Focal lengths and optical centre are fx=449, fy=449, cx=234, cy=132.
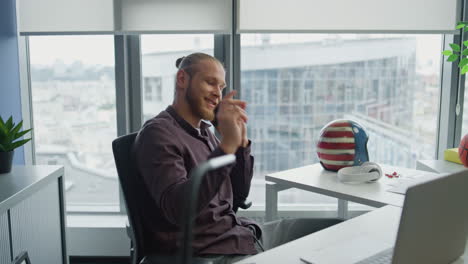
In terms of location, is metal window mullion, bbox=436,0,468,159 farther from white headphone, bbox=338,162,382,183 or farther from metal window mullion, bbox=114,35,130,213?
metal window mullion, bbox=114,35,130,213

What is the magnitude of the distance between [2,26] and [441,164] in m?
2.62

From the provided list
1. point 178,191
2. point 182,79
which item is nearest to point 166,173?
point 178,191

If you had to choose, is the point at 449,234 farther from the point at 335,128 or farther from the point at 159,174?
the point at 335,128

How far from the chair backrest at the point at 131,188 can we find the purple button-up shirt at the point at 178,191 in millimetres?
28

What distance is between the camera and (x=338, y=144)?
2.20 m

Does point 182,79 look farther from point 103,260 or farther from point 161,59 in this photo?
point 103,260

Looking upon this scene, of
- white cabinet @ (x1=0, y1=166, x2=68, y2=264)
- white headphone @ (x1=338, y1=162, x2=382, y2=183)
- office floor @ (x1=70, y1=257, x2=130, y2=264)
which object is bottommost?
office floor @ (x1=70, y1=257, x2=130, y2=264)

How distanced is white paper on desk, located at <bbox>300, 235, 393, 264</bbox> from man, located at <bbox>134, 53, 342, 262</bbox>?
1.07 ft

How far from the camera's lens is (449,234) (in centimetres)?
105

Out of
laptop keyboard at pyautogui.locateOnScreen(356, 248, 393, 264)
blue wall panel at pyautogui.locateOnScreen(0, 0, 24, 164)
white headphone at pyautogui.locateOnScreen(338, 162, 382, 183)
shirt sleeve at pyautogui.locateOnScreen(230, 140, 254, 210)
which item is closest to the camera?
laptop keyboard at pyautogui.locateOnScreen(356, 248, 393, 264)

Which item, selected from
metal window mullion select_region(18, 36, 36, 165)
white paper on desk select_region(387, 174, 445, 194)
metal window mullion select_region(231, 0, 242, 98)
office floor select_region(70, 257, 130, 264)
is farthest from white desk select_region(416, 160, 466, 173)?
metal window mullion select_region(18, 36, 36, 165)

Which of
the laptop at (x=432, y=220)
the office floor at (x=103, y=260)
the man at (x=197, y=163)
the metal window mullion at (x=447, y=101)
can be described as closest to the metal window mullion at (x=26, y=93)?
the office floor at (x=103, y=260)

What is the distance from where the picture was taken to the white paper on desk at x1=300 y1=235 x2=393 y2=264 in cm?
119

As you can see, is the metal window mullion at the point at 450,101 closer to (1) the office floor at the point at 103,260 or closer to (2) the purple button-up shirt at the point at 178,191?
(2) the purple button-up shirt at the point at 178,191
